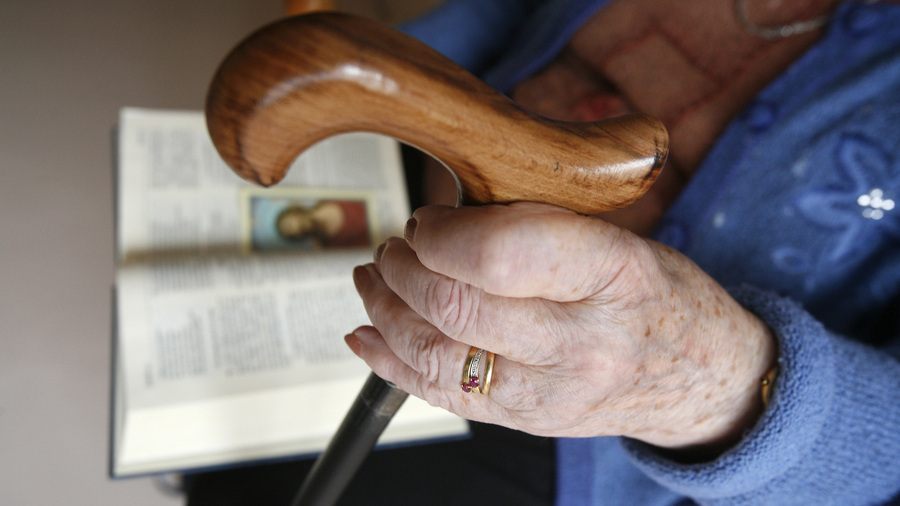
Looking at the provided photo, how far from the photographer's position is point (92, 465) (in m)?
0.81

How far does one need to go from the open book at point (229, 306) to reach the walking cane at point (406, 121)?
1.22ft

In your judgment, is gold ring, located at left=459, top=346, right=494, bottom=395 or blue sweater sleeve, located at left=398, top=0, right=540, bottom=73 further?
blue sweater sleeve, located at left=398, top=0, right=540, bottom=73

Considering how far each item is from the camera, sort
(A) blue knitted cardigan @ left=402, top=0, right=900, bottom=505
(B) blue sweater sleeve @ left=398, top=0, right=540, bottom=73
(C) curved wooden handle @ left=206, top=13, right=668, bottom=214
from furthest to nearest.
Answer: (B) blue sweater sleeve @ left=398, top=0, right=540, bottom=73, (A) blue knitted cardigan @ left=402, top=0, right=900, bottom=505, (C) curved wooden handle @ left=206, top=13, right=668, bottom=214

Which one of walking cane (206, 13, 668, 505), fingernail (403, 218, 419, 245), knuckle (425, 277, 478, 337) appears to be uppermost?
walking cane (206, 13, 668, 505)

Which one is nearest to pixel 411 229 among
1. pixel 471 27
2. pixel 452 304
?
pixel 452 304

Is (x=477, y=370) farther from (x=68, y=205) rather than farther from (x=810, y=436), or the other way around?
(x=68, y=205)

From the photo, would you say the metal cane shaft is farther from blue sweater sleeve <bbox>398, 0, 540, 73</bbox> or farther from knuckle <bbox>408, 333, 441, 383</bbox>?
blue sweater sleeve <bbox>398, 0, 540, 73</bbox>

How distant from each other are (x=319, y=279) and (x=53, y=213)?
62cm

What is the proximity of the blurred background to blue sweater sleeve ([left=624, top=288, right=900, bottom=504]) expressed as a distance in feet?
2.69

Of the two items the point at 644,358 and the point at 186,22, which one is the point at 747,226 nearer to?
the point at 644,358

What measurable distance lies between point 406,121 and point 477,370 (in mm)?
147

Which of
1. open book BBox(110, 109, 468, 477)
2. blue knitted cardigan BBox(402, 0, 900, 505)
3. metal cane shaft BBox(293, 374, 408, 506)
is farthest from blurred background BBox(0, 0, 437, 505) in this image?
blue knitted cardigan BBox(402, 0, 900, 505)

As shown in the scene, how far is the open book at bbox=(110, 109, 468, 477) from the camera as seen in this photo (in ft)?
1.67

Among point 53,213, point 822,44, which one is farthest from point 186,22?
point 822,44
